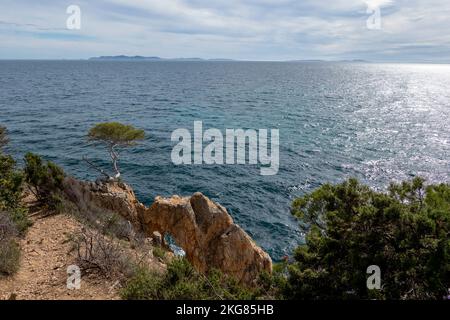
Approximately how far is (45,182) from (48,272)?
26.4ft

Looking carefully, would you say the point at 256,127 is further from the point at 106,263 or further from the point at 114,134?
the point at 106,263

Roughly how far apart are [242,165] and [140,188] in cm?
1272

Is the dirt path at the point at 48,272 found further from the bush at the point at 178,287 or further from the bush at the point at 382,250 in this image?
the bush at the point at 382,250

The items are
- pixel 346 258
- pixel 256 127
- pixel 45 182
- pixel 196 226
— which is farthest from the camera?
pixel 256 127

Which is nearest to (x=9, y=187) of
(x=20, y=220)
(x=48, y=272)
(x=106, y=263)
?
(x=20, y=220)

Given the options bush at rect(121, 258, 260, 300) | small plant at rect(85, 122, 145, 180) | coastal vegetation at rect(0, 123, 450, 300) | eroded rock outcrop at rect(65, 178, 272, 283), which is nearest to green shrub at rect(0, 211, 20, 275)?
coastal vegetation at rect(0, 123, 450, 300)

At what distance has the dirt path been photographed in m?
9.49

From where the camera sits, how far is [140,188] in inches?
1195

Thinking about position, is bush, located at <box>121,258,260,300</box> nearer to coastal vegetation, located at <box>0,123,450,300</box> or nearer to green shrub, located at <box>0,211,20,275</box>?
coastal vegetation, located at <box>0,123,450,300</box>

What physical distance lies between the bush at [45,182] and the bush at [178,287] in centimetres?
923

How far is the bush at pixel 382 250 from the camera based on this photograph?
833cm

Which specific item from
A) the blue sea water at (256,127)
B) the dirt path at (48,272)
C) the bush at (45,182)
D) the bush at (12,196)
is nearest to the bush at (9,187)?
the bush at (12,196)

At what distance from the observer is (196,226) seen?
20.3 metres
